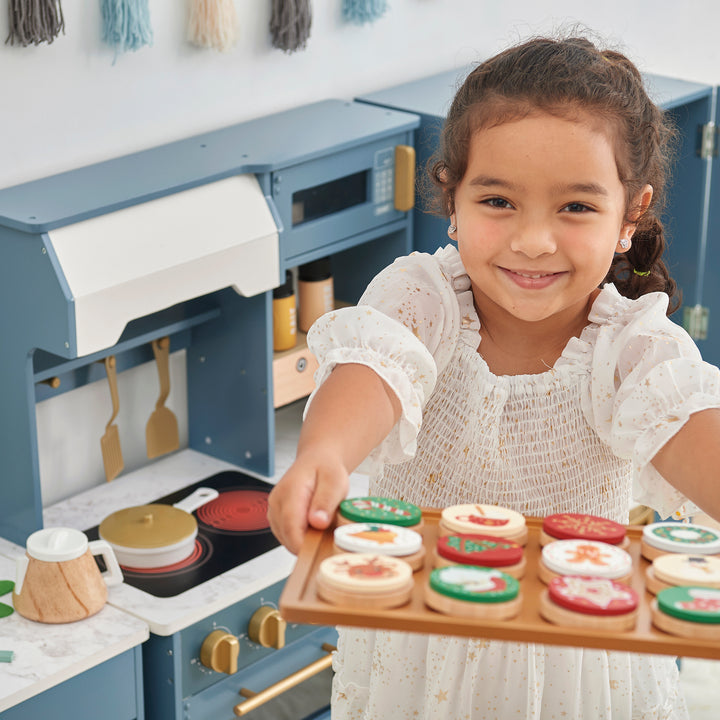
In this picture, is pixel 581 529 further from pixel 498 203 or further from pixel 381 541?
pixel 498 203

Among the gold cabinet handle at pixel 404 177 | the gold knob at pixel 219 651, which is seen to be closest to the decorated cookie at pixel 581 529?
the gold knob at pixel 219 651

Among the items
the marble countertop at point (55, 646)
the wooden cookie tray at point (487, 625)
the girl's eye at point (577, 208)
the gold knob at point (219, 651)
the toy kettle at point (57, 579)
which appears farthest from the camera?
the gold knob at point (219, 651)

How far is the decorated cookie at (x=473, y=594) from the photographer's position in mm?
757

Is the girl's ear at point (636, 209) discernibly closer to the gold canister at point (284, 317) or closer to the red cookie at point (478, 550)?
the red cookie at point (478, 550)

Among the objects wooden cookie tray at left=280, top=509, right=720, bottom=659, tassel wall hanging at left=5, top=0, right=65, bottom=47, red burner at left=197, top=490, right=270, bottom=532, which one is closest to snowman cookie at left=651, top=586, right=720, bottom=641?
wooden cookie tray at left=280, top=509, right=720, bottom=659

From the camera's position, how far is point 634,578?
0.83 m

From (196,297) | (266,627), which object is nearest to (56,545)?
(266,627)

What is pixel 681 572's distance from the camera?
2.63ft

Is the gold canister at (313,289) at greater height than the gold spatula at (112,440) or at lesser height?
greater

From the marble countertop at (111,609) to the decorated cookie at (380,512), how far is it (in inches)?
33.7

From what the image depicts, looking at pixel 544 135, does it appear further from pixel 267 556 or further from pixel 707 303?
pixel 707 303

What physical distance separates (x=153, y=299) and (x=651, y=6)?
5.74 ft

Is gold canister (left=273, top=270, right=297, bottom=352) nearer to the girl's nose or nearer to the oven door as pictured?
the oven door

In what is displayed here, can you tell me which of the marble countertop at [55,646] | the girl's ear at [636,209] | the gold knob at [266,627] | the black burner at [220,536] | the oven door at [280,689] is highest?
the girl's ear at [636,209]
